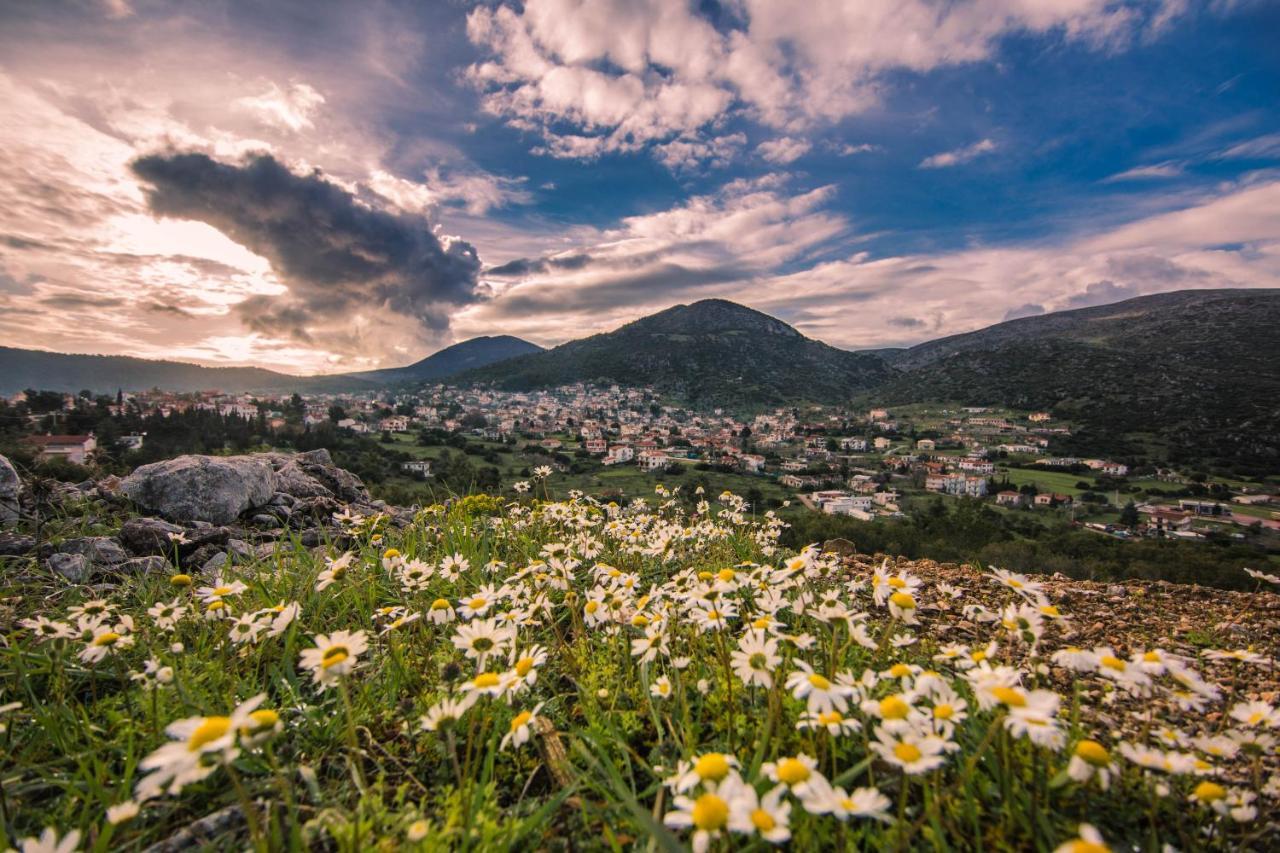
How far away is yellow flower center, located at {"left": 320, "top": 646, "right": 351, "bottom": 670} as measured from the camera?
1952 millimetres

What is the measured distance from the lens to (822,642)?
318cm

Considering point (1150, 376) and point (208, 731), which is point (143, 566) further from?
point (1150, 376)

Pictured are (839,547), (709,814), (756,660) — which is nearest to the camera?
(709,814)

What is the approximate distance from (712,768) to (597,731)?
1.09m

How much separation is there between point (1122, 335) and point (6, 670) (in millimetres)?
209896

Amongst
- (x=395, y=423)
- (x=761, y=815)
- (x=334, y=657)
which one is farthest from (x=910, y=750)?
(x=395, y=423)

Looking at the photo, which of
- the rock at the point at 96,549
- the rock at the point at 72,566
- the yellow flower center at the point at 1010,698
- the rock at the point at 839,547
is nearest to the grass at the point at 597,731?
the yellow flower center at the point at 1010,698

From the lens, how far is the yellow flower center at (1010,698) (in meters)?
1.62

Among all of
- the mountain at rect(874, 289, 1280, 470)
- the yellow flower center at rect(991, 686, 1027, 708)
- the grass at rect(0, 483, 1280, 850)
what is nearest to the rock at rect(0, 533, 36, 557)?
the grass at rect(0, 483, 1280, 850)

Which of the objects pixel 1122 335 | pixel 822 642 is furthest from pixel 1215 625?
pixel 1122 335

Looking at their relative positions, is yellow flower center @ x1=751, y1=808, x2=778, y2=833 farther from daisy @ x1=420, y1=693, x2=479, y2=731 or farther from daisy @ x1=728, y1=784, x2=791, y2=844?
daisy @ x1=420, y1=693, x2=479, y2=731

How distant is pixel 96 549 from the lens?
5.79 metres

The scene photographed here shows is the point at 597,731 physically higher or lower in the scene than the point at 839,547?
higher

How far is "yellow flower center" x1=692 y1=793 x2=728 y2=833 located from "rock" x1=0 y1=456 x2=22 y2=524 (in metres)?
9.56
